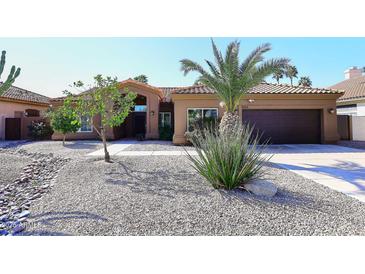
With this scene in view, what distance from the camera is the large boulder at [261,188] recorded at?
212 inches

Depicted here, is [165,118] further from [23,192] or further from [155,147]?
[23,192]

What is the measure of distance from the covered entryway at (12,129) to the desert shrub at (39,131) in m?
1.91

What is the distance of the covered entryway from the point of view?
21.0 metres

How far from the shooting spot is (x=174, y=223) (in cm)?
414

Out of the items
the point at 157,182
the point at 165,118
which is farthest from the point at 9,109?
the point at 157,182

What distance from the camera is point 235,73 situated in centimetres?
1129

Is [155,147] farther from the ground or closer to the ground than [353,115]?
closer to the ground

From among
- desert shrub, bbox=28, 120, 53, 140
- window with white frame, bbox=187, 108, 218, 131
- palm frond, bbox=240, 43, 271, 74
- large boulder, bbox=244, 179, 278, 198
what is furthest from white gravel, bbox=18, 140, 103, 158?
palm frond, bbox=240, 43, 271, 74

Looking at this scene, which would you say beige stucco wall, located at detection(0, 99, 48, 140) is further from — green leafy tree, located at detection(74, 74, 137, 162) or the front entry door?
green leafy tree, located at detection(74, 74, 137, 162)

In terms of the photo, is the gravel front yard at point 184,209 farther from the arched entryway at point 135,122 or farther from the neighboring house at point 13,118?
the neighboring house at point 13,118

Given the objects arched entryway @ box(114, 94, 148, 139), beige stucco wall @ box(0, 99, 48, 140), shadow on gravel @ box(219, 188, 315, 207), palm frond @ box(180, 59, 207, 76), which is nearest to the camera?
shadow on gravel @ box(219, 188, 315, 207)

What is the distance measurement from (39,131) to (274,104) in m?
19.6

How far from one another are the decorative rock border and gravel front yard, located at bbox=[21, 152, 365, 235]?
265 millimetres
